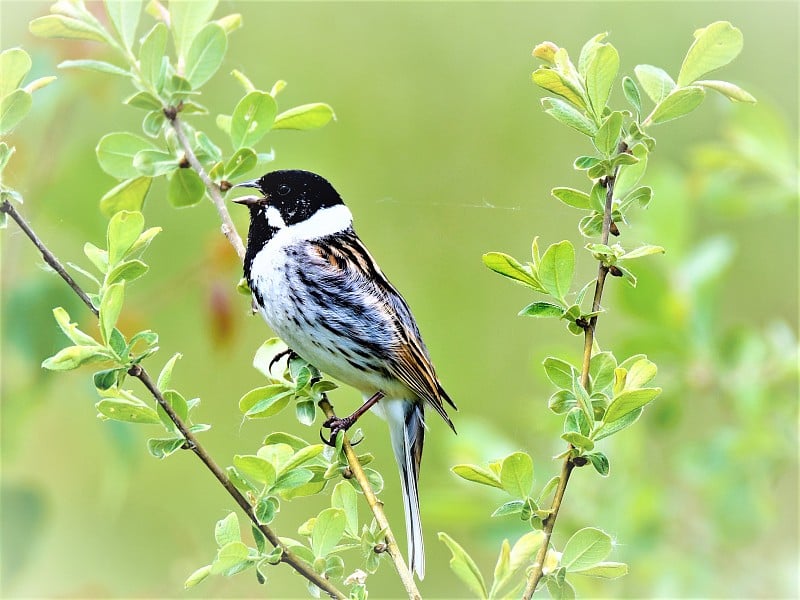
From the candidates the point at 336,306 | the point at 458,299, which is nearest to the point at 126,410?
the point at 336,306

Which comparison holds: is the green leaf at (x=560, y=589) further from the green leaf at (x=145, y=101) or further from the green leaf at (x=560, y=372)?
the green leaf at (x=145, y=101)

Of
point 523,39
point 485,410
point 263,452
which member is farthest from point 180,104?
point 523,39

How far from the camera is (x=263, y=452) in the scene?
1.05 metres

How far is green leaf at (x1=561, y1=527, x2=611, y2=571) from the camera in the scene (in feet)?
3.31

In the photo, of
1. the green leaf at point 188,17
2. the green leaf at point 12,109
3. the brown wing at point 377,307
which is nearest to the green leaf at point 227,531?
the green leaf at point 12,109

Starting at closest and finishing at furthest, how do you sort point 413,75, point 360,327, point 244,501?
point 244,501, point 360,327, point 413,75

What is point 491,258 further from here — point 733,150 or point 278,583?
point 278,583

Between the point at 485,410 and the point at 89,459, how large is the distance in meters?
1.34

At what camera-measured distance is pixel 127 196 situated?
51.7 inches

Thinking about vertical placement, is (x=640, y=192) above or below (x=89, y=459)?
above

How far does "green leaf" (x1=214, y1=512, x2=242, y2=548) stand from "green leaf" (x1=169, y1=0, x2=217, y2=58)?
23.9 inches

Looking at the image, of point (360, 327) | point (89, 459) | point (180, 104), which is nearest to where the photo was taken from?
point (180, 104)

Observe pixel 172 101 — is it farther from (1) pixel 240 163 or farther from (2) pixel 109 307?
(2) pixel 109 307

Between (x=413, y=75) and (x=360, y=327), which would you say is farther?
(x=413, y=75)
